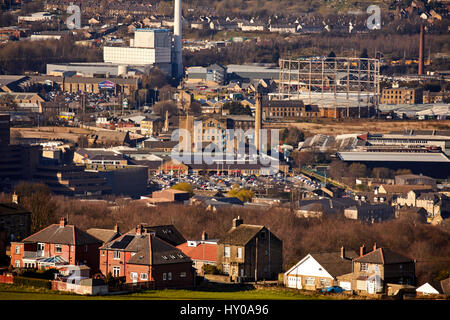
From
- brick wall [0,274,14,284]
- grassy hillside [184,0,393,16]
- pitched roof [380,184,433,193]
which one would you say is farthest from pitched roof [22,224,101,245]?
grassy hillside [184,0,393,16]

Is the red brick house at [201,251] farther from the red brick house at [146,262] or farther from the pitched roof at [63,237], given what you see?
the red brick house at [146,262]

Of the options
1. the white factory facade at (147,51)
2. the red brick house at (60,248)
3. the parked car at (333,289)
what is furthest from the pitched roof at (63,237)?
the white factory facade at (147,51)

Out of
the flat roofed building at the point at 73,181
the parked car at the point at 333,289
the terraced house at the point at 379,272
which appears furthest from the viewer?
the flat roofed building at the point at 73,181

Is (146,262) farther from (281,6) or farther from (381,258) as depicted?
(281,6)

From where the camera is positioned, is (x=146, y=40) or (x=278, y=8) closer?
(x=146, y=40)
